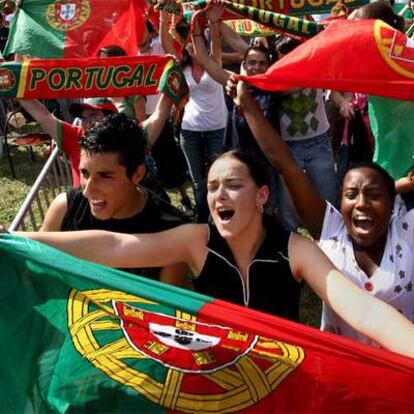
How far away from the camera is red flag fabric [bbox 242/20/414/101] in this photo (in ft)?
9.78

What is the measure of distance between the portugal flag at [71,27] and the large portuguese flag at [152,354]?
306 cm

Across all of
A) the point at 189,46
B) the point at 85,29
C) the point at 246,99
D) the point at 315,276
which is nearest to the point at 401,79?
the point at 246,99

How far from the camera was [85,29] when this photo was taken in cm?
505

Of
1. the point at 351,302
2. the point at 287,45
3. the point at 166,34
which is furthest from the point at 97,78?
the point at 351,302

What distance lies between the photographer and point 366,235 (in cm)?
261

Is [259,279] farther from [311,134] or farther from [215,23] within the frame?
[311,134]

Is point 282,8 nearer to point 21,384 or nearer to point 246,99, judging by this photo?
point 246,99

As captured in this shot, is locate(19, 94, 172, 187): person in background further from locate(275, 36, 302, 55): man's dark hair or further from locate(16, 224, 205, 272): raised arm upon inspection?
locate(16, 224, 205, 272): raised arm

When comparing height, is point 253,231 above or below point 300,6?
below

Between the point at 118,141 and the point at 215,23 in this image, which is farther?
the point at 215,23

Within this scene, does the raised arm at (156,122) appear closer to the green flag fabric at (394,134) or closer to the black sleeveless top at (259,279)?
the green flag fabric at (394,134)

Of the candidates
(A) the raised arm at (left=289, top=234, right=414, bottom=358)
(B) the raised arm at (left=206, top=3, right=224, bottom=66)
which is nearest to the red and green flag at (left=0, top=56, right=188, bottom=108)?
(B) the raised arm at (left=206, top=3, right=224, bottom=66)

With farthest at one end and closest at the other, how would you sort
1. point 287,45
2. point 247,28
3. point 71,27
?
point 247,28, point 71,27, point 287,45

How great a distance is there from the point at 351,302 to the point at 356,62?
1.31 m
